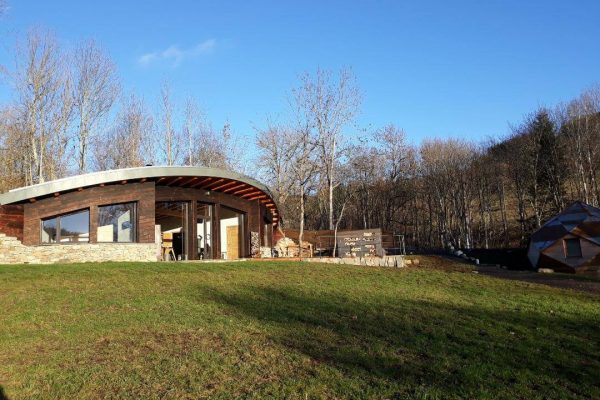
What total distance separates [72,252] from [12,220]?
2.24 metres

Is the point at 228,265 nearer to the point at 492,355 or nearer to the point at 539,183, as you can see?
the point at 492,355

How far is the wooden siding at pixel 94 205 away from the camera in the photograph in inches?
655

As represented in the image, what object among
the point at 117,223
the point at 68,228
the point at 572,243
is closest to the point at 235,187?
the point at 117,223

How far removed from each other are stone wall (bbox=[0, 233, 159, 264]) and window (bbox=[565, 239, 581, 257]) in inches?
738

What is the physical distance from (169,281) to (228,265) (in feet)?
12.7

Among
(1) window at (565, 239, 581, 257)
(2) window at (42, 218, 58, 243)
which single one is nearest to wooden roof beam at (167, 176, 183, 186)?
(2) window at (42, 218, 58, 243)

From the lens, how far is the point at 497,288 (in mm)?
12203

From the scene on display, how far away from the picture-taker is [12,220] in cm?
1636

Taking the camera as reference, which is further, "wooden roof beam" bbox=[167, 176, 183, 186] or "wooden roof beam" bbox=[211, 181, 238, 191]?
"wooden roof beam" bbox=[211, 181, 238, 191]

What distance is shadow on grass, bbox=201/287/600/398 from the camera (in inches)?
189

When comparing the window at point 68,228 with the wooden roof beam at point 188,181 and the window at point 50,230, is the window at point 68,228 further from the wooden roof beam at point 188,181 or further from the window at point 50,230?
the wooden roof beam at point 188,181

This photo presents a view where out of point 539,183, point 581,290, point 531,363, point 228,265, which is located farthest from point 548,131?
point 531,363

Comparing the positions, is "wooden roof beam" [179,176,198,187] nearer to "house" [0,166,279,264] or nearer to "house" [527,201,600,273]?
"house" [0,166,279,264]

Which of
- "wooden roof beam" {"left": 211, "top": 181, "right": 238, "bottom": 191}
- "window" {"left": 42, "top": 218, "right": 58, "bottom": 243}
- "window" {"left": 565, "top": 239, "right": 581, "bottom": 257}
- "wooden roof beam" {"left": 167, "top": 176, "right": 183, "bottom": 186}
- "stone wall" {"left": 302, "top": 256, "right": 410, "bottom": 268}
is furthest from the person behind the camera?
"window" {"left": 565, "top": 239, "right": 581, "bottom": 257}
